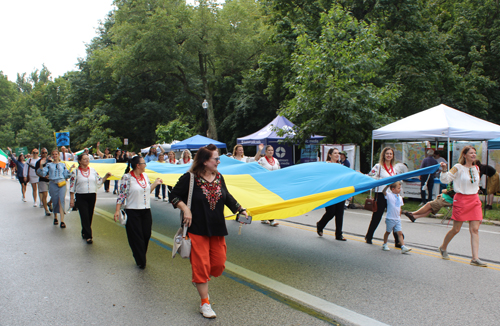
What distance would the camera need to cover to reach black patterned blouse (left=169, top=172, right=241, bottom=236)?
13.8 feet

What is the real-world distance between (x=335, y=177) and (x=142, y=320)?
13.3 feet

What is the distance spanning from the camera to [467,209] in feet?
19.6

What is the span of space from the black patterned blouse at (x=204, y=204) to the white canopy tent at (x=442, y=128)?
32.7 feet

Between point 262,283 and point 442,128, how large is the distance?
9.46 meters

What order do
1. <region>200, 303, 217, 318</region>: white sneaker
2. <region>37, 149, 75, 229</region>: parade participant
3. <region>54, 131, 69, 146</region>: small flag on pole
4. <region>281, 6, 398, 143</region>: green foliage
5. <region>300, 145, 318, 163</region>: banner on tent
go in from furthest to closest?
<region>54, 131, 69, 146</region>: small flag on pole → <region>300, 145, 318, 163</region>: banner on tent → <region>281, 6, 398, 143</region>: green foliage → <region>37, 149, 75, 229</region>: parade participant → <region>200, 303, 217, 318</region>: white sneaker

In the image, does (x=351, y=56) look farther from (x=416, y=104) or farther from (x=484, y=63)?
(x=484, y=63)

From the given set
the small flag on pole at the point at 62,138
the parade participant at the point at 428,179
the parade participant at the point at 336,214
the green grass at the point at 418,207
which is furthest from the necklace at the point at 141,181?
the small flag on pole at the point at 62,138

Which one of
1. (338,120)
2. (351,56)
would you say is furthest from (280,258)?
(351,56)

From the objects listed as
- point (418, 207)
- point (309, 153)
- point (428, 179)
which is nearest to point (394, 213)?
point (418, 207)

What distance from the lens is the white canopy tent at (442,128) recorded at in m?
12.0

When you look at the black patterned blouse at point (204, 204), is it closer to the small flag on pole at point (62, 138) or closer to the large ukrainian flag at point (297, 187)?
the large ukrainian flag at point (297, 187)

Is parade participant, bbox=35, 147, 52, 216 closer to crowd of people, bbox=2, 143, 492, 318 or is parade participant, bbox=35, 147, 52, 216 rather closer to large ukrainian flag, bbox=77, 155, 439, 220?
crowd of people, bbox=2, 143, 492, 318

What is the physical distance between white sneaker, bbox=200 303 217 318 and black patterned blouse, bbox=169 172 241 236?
775 mm

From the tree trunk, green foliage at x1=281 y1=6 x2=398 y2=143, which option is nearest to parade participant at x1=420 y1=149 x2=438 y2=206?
green foliage at x1=281 y1=6 x2=398 y2=143
